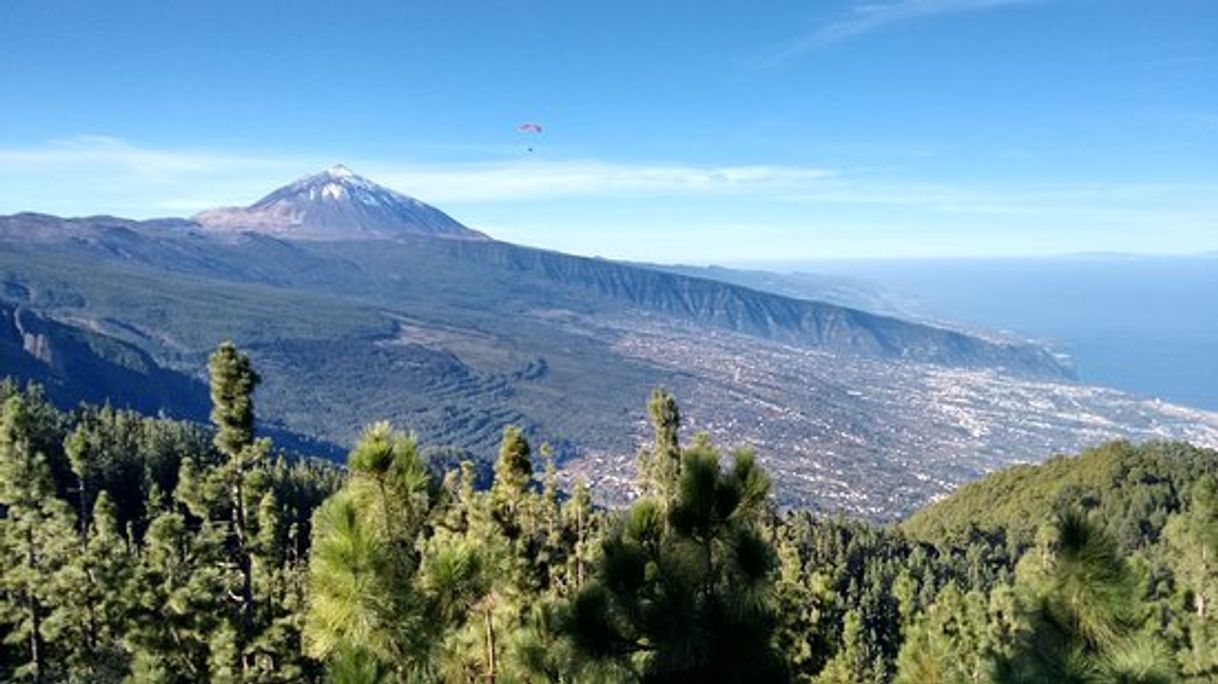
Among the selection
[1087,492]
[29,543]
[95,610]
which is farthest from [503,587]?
[1087,492]

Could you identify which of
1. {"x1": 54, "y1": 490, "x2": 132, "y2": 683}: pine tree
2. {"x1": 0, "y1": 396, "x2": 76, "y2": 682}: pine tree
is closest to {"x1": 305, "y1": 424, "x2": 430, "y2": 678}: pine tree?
{"x1": 54, "y1": 490, "x2": 132, "y2": 683}: pine tree

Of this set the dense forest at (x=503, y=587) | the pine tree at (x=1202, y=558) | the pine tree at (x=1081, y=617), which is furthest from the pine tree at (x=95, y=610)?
the pine tree at (x=1202, y=558)

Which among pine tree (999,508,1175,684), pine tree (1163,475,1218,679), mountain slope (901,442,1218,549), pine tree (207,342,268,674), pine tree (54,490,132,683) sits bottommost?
mountain slope (901,442,1218,549)

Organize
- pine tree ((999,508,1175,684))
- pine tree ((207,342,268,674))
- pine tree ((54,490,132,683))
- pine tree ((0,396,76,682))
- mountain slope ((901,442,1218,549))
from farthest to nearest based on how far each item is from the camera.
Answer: mountain slope ((901,442,1218,549))
pine tree ((0,396,76,682))
pine tree ((54,490,132,683))
pine tree ((207,342,268,674))
pine tree ((999,508,1175,684))

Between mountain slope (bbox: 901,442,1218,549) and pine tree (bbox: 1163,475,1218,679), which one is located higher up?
pine tree (bbox: 1163,475,1218,679)

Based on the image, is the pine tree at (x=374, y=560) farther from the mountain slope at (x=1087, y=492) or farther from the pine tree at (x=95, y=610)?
the mountain slope at (x=1087, y=492)

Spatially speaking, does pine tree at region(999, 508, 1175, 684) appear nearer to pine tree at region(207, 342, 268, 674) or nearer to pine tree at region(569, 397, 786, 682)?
pine tree at region(569, 397, 786, 682)

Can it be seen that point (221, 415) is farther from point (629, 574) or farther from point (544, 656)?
point (629, 574)

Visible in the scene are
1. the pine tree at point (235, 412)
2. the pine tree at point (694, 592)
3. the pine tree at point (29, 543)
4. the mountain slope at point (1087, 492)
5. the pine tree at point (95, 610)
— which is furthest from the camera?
the mountain slope at point (1087, 492)
